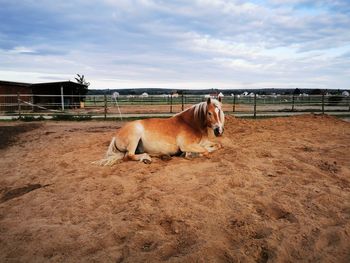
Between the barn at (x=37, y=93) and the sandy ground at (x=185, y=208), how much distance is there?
20200 millimetres

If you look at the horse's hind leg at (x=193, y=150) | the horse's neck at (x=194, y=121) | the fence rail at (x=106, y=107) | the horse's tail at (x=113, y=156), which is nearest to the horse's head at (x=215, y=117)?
the horse's neck at (x=194, y=121)

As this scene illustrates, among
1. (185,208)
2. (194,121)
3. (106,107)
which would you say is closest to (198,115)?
(194,121)

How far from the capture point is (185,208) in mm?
3584

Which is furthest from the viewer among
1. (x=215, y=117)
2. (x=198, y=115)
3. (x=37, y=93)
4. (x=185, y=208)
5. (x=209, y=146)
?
(x=37, y=93)

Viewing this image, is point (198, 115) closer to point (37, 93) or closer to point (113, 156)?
point (113, 156)

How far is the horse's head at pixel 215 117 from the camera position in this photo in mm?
5578

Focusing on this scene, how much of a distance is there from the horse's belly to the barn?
19.4 m

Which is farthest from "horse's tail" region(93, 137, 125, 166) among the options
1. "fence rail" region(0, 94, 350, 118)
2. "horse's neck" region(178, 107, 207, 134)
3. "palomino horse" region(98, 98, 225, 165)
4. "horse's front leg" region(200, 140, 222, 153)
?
"fence rail" region(0, 94, 350, 118)

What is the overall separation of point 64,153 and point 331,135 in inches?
272

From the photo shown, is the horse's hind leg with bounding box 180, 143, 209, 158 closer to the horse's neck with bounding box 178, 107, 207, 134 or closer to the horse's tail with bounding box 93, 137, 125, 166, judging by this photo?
the horse's neck with bounding box 178, 107, 207, 134

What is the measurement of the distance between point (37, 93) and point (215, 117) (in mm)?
28147

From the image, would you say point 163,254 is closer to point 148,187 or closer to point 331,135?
point 148,187

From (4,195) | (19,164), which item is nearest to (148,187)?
(4,195)

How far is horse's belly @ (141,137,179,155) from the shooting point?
239 inches
